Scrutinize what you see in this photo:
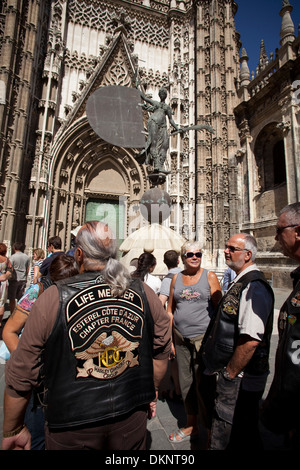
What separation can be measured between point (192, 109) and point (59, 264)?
14375 mm

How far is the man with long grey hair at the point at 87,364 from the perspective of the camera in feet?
3.53

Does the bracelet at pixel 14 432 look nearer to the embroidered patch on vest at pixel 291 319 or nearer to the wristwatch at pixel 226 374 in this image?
the wristwatch at pixel 226 374

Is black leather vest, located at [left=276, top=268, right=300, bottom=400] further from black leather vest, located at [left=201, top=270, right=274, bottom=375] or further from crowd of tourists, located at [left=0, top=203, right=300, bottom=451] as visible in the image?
black leather vest, located at [left=201, top=270, right=274, bottom=375]

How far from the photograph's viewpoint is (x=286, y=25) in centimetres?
1002

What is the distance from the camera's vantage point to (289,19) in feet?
33.0

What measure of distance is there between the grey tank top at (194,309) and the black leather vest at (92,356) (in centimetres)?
102

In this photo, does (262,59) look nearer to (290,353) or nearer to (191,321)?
(191,321)

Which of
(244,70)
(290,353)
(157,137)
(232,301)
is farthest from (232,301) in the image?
(244,70)

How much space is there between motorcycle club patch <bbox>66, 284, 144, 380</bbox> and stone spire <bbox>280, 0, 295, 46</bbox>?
13.3 m

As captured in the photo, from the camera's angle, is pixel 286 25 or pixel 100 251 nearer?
pixel 100 251

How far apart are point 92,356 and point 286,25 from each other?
14091mm

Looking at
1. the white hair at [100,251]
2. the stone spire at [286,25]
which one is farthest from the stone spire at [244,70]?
the white hair at [100,251]

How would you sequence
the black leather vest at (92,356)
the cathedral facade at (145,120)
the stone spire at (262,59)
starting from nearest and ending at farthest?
the black leather vest at (92,356)
the cathedral facade at (145,120)
the stone spire at (262,59)
